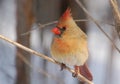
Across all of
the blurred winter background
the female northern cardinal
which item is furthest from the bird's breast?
the blurred winter background

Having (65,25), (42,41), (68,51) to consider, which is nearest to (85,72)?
(68,51)

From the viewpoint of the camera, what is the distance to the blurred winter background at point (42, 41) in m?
2.05

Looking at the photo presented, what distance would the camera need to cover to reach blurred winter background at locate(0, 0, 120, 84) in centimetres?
205

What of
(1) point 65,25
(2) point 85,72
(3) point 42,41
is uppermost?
(1) point 65,25

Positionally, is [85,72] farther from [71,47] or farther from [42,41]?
[42,41]

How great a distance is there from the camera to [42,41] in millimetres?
2340

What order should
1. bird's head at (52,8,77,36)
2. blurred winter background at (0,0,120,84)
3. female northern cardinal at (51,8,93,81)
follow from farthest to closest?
1. blurred winter background at (0,0,120,84)
2. female northern cardinal at (51,8,93,81)
3. bird's head at (52,8,77,36)

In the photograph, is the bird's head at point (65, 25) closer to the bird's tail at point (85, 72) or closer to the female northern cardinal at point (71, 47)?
the female northern cardinal at point (71, 47)

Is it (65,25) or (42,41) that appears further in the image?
(42,41)

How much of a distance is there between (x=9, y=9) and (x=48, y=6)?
65cm

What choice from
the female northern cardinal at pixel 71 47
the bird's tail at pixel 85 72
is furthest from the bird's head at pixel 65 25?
the bird's tail at pixel 85 72

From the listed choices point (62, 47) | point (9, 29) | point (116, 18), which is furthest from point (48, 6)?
point (116, 18)

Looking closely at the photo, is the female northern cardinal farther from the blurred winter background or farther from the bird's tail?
the blurred winter background

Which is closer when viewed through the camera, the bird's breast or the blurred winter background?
the bird's breast
